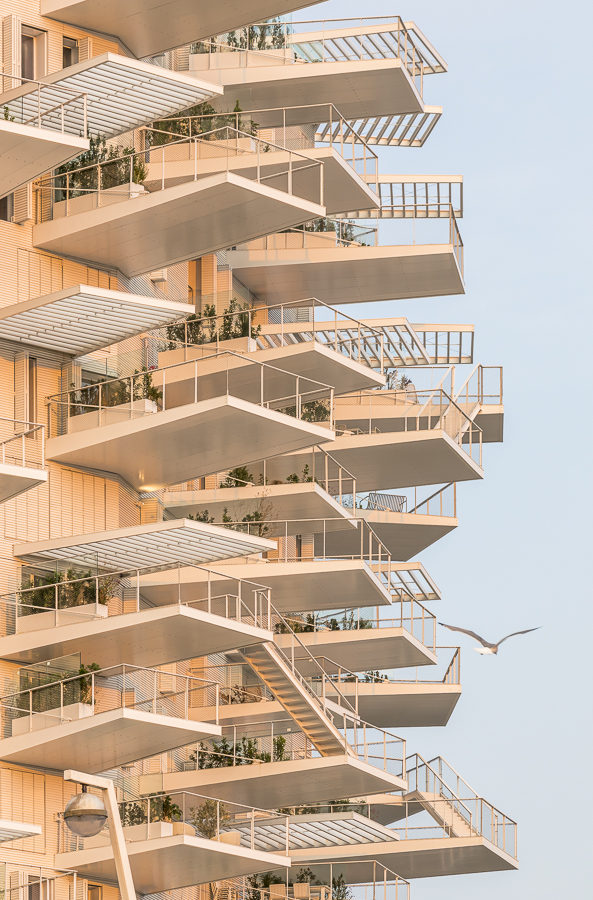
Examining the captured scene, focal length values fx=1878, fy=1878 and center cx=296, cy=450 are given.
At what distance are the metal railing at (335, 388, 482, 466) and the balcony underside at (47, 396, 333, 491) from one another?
858cm

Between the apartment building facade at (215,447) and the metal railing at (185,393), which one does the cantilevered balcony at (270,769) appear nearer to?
the apartment building facade at (215,447)

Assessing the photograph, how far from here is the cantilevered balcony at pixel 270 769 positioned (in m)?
36.2

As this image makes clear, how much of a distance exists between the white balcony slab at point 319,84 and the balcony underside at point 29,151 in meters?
9.77

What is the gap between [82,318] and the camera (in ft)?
108

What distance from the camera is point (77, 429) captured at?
3366 cm

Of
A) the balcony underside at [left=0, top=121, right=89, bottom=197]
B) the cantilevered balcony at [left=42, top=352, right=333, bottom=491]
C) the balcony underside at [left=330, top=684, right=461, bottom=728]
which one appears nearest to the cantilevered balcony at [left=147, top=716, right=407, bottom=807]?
the cantilevered balcony at [left=42, top=352, right=333, bottom=491]

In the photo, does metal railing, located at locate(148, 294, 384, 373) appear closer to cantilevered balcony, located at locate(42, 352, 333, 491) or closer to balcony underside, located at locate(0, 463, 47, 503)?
cantilevered balcony, located at locate(42, 352, 333, 491)

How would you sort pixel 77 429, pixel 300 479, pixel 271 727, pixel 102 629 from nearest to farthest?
1. pixel 102 629
2. pixel 77 429
3. pixel 271 727
4. pixel 300 479

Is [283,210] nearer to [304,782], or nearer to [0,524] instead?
[0,524]

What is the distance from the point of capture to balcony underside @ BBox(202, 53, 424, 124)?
4025 centimetres

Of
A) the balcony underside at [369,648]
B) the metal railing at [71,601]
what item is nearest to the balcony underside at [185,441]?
the metal railing at [71,601]

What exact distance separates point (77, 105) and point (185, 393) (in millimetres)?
5796

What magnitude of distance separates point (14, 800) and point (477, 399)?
62.0 ft

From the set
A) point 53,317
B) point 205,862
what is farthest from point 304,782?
point 53,317
